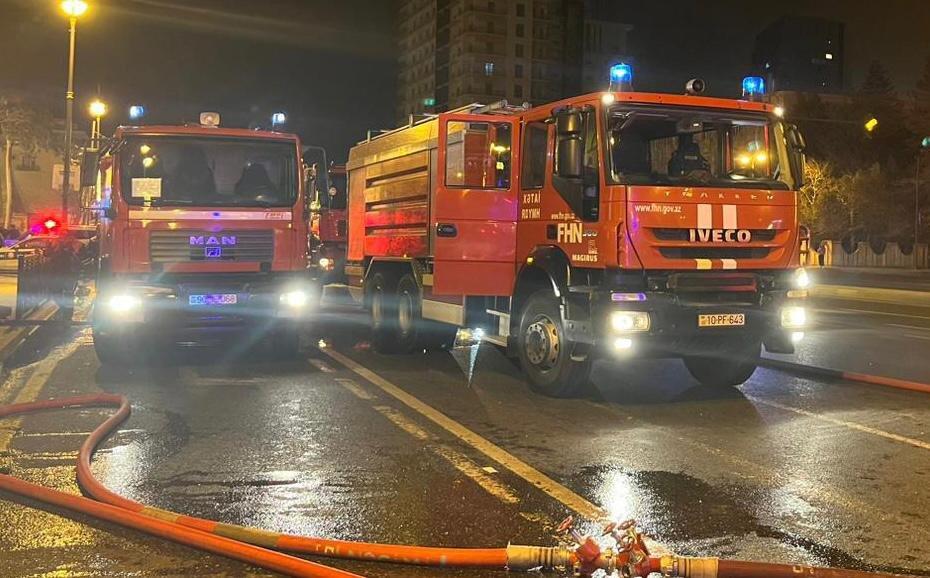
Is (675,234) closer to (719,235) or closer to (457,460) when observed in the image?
(719,235)

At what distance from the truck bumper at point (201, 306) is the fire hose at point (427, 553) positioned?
540cm

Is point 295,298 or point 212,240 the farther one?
point 295,298

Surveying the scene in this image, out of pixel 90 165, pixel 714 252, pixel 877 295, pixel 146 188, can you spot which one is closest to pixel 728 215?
pixel 714 252

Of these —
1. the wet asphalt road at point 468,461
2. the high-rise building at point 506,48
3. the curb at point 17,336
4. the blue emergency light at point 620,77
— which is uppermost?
the high-rise building at point 506,48

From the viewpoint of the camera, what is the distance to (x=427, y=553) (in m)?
4.11

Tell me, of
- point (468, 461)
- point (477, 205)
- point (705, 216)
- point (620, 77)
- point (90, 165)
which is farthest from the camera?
point (90, 165)

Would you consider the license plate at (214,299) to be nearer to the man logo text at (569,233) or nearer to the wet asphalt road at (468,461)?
the wet asphalt road at (468,461)

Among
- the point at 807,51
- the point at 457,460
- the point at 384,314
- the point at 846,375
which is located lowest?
the point at 457,460

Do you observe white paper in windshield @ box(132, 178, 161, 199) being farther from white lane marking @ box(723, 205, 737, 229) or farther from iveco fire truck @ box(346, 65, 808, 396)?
white lane marking @ box(723, 205, 737, 229)

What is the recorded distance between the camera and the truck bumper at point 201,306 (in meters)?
9.88

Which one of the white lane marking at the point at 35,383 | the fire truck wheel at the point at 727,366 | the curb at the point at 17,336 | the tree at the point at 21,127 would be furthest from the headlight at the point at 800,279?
the tree at the point at 21,127

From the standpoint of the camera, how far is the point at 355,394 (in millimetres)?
8602

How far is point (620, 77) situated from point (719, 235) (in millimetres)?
1876

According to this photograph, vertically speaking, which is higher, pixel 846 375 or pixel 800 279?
pixel 800 279
